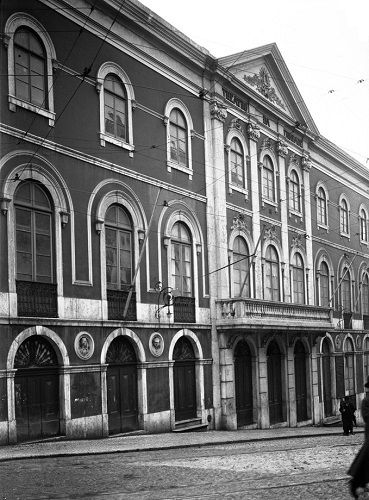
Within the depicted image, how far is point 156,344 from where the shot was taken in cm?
2348

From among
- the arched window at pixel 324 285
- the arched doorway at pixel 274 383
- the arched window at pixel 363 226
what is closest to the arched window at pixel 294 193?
the arched window at pixel 324 285

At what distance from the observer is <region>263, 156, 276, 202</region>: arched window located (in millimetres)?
31891

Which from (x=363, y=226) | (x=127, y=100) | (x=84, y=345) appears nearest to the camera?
(x=84, y=345)

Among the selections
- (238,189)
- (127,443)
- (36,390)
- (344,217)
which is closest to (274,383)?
(238,189)

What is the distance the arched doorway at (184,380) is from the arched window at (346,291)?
622 inches

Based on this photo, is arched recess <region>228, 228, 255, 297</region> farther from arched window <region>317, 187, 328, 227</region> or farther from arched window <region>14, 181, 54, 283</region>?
arched window <region>14, 181, 54, 283</region>

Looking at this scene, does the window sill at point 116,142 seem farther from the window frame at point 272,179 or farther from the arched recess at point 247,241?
the window frame at point 272,179

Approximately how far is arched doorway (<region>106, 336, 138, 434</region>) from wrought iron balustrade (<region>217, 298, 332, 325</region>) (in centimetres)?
503

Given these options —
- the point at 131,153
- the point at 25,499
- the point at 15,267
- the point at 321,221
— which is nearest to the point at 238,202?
the point at 131,153

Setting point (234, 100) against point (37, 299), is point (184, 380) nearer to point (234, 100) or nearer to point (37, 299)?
point (37, 299)

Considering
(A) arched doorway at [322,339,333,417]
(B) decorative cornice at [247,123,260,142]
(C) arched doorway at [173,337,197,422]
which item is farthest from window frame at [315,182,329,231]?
(C) arched doorway at [173,337,197,422]

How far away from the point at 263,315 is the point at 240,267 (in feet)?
7.23

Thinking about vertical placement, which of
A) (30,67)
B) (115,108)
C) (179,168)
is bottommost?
(179,168)

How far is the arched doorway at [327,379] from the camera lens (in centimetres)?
3575
